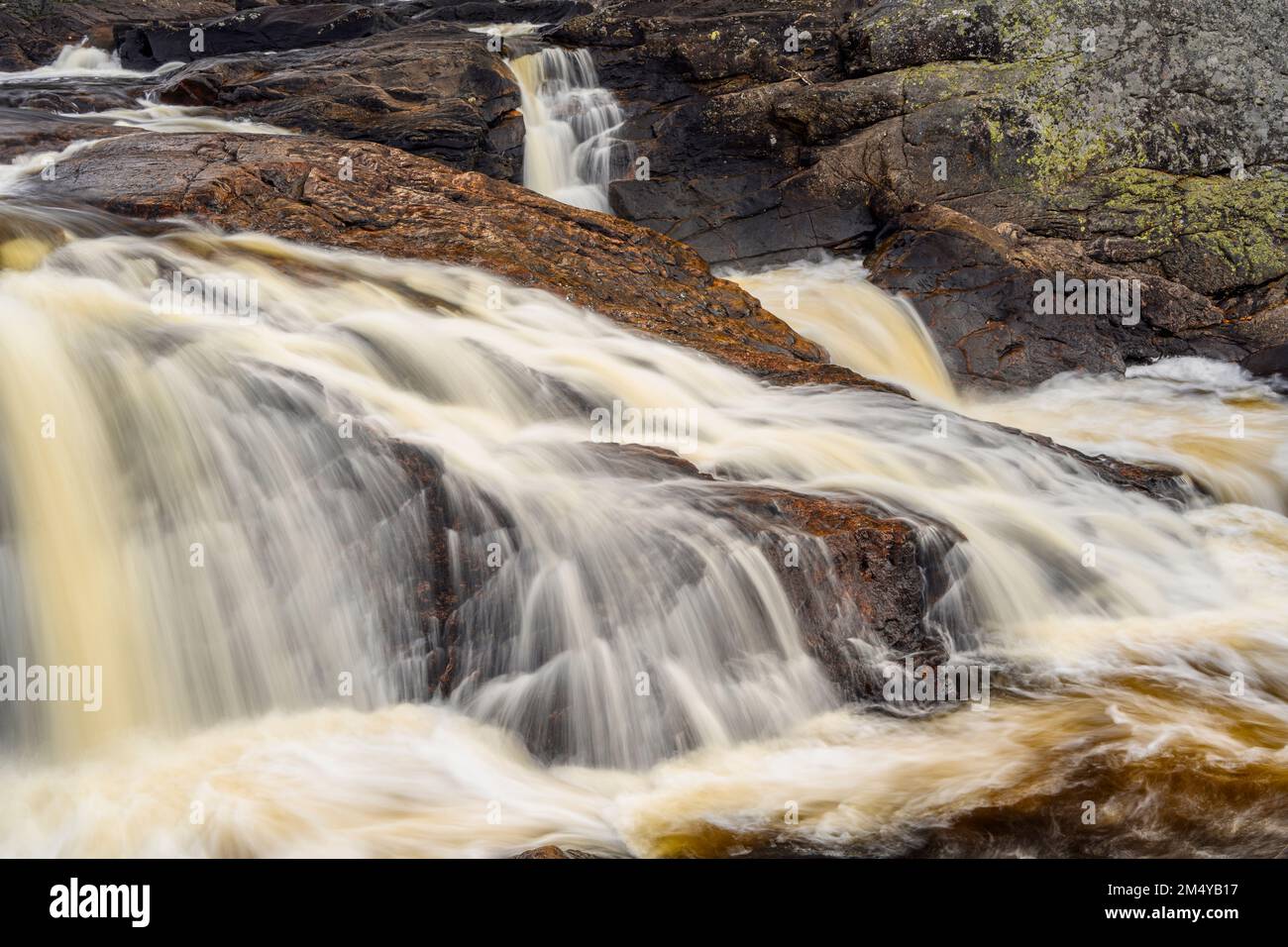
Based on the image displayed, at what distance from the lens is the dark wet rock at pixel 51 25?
50.1 feet

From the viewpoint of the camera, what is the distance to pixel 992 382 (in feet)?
34.6

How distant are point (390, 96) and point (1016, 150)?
665 cm

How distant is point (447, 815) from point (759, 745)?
1.48 meters

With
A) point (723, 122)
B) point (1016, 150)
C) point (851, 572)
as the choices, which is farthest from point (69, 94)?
point (851, 572)

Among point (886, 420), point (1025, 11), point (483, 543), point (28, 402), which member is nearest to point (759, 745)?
point (483, 543)

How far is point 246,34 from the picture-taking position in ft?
49.8

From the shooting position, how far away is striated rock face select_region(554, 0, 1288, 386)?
11523 mm

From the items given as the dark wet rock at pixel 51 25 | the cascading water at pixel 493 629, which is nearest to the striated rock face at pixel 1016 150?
the cascading water at pixel 493 629

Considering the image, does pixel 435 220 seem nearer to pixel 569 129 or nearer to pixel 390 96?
pixel 390 96

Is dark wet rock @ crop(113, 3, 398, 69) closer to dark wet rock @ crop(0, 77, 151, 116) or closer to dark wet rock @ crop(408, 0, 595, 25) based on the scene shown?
dark wet rock @ crop(408, 0, 595, 25)

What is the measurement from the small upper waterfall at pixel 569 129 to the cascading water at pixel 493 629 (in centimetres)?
585

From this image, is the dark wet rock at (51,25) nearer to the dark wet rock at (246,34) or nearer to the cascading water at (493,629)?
the dark wet rock at (246,34)

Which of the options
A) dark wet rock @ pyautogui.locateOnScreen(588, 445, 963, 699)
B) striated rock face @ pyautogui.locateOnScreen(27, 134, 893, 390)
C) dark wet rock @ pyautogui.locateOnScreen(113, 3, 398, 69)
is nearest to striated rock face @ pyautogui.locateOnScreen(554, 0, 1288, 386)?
striated rock face @ pyautogui.locateOnScreen(27, 134, 893, 390)

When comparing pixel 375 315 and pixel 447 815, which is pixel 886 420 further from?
pixel 447 815
